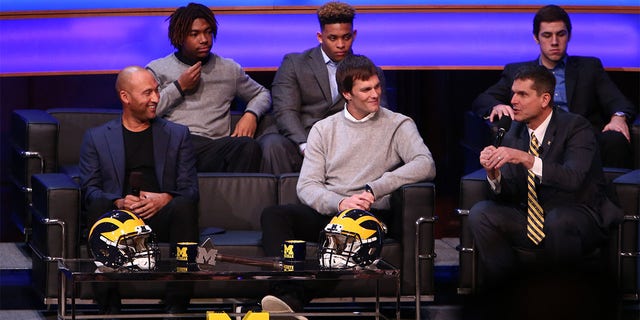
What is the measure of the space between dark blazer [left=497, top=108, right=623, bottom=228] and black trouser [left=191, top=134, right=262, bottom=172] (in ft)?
4.13

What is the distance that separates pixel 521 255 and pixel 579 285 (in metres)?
3.69

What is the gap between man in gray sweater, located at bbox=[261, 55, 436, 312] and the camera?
4.22 meters

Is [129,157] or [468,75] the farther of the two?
[468,75]

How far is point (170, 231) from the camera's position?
4.19 m

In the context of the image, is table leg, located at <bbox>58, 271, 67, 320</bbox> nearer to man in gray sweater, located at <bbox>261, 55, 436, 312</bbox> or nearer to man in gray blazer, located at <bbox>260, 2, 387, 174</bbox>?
man in gray sweater, located at <bbox>261, 55, 436, 312</bbox>

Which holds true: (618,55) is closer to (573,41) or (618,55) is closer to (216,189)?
(573,41)

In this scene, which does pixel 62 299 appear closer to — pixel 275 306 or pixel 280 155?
pixel 275 306

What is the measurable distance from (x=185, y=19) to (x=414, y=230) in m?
1.64

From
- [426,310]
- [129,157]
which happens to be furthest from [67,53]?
[426,310]

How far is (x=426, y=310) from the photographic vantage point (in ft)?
14.8

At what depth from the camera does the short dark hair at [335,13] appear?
4922 millimetres

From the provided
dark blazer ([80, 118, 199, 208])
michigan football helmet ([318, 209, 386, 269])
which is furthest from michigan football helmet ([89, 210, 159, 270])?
dark blazer ([80, 118, 199, 208])

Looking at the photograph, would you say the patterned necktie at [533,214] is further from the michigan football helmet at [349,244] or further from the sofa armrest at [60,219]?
the sofa armrest at [60,219]

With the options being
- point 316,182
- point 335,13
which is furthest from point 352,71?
point 335,13
